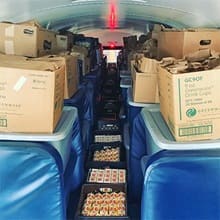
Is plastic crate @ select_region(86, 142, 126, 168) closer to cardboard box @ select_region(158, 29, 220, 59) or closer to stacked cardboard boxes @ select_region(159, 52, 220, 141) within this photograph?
cardboard box @ select_region(158, 29, 220, 59)

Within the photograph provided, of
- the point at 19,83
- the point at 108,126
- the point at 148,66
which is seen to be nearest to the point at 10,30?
the point at 148,66

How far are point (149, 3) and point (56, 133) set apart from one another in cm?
293

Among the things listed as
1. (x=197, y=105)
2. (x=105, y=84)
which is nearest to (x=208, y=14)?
(x=197, y=105)

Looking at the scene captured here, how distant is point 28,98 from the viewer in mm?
1701

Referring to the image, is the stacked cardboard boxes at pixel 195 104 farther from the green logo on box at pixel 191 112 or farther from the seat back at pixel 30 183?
the seat back at pixel 30 183

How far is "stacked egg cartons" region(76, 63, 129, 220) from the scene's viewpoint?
2258 mm

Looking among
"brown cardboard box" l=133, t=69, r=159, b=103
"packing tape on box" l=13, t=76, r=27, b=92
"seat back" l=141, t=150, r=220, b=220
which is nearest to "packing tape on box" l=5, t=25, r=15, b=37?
"brown cardboard box" l=133, t=69, r=159, b=103

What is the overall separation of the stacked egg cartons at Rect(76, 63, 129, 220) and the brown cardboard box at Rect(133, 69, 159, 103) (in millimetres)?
522

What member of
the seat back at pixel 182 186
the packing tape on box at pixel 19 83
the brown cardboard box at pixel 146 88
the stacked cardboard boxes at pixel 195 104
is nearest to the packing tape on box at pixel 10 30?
the brown cardboard box at pixel 146 88

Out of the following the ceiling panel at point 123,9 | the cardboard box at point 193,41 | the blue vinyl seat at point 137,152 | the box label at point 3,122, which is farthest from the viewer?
the ceiling panel at point 123,9

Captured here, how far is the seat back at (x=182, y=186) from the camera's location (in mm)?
1618

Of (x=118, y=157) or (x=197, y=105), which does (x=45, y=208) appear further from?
(x=118, y=157)

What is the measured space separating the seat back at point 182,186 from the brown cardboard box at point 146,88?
969 mm

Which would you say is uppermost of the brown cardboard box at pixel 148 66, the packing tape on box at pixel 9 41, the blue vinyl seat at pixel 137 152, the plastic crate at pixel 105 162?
the packing tape on box at pixel 9 41
